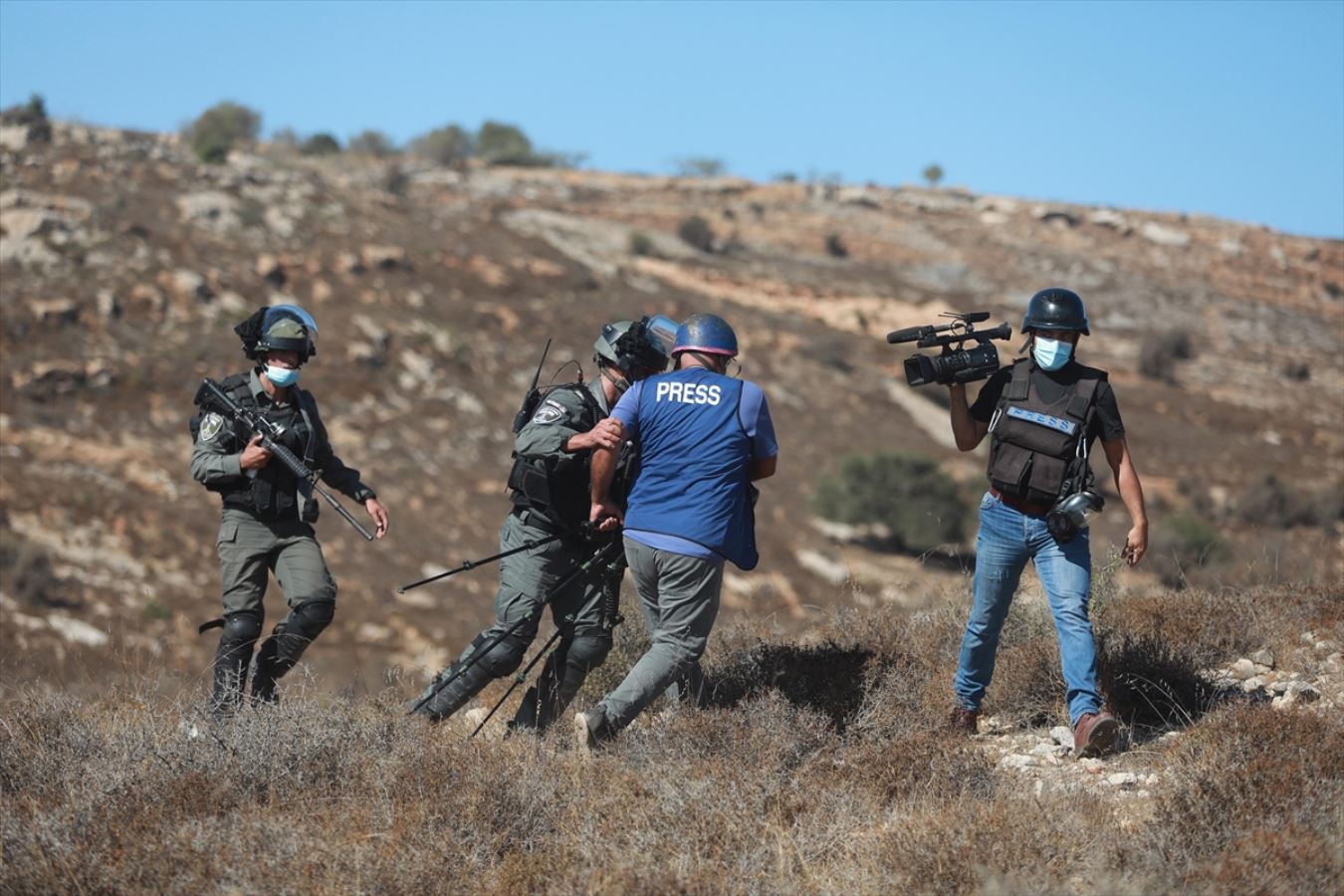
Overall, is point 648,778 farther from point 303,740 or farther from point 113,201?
point 113,201

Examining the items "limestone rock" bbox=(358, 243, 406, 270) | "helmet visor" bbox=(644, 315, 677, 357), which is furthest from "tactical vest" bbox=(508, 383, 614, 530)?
"limestone rock" bbox=(358, 243, 406, 270)

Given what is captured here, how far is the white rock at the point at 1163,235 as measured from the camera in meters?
54.1

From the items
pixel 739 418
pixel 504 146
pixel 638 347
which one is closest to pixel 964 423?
pixel 739 418

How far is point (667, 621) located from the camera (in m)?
4.99

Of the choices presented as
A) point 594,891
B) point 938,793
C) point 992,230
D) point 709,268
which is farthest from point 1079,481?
point 992,230

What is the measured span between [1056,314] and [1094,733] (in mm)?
1649

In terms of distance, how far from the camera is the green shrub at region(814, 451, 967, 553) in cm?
2661

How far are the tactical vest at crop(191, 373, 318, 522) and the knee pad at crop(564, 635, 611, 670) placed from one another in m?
1.42

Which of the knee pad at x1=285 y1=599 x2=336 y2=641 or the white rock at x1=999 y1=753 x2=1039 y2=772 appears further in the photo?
the knee pad at x1=285 y1=599 x2=336 y2=641

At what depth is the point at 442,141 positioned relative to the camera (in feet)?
218

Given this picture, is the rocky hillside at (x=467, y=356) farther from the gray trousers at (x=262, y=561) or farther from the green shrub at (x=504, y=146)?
the green shrub at (x=504, y=146)

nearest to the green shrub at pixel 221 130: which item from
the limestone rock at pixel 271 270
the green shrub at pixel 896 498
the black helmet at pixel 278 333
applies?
the limestone rock at pixel 271 270

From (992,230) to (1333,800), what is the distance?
5462 cm

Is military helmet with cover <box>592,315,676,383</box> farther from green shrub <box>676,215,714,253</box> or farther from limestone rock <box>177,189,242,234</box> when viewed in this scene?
green shrub <box>676,215,714,253</box>
